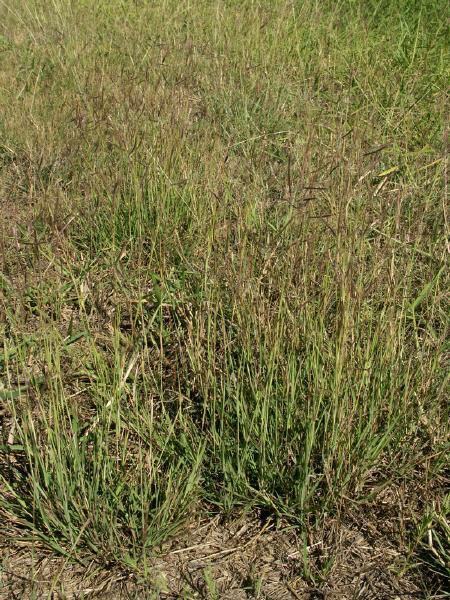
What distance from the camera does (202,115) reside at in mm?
3432

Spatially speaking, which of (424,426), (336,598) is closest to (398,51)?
(424,426)

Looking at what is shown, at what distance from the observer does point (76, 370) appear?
2273 millimetres

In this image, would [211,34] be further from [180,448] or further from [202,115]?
[180,448]

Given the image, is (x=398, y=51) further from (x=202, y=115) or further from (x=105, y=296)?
(x=105, y=296)

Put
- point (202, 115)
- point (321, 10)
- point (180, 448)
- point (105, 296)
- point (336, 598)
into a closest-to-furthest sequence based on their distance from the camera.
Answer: point (336, 598) < point (180, 448) < point (105, 296) < point (202, 115) < point (321, 10)

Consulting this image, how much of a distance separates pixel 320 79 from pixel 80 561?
267cm

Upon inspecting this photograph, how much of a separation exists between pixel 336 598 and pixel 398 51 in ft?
9.31

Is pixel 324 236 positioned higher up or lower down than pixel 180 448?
higher up

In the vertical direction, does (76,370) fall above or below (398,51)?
below

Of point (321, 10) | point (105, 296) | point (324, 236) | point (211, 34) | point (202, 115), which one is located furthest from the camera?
point (321, 10)

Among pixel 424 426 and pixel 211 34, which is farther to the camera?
pixel 211 34

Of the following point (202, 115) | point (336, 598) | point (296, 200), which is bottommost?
point (336, 598)

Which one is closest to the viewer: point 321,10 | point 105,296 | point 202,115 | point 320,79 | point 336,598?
point 336,598

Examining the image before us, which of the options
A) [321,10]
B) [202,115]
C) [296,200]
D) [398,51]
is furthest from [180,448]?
[321,10]
